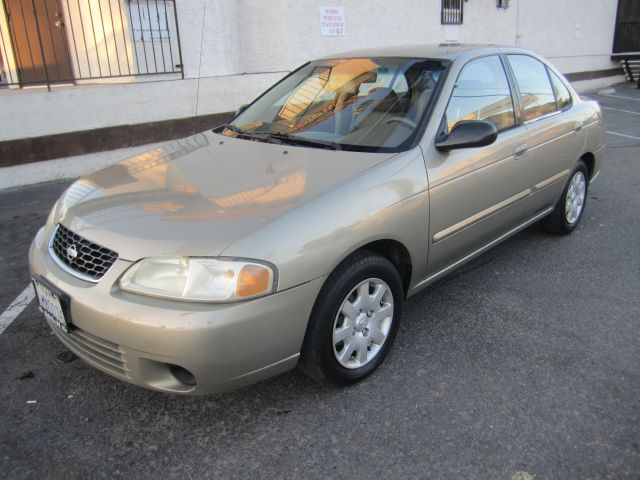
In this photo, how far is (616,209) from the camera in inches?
213

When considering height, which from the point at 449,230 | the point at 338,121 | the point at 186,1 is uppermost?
the point at 186,1

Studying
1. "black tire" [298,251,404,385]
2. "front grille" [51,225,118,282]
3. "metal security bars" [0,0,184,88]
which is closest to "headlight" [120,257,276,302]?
"front grille" [51,225,118,282]

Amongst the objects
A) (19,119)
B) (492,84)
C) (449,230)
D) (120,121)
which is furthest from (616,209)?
(19,119)

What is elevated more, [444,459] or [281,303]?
[281,303]

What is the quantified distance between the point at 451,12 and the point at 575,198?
8317 mm

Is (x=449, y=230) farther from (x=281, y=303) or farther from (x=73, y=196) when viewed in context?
(x=73, y=196)

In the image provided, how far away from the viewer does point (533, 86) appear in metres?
4.06

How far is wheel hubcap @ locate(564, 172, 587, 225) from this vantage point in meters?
4.59

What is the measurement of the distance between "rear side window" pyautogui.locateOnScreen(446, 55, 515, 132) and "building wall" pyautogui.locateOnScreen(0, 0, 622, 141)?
4.99 metres

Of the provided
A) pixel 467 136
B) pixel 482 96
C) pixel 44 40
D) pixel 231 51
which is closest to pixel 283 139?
pixel 467 136

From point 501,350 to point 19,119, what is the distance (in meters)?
5.91

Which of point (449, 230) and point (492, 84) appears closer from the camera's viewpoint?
point (449, 230)

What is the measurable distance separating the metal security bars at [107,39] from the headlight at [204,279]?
18.7ft

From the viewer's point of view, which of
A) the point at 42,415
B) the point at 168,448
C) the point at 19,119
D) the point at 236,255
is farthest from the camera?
the point at 19,119
